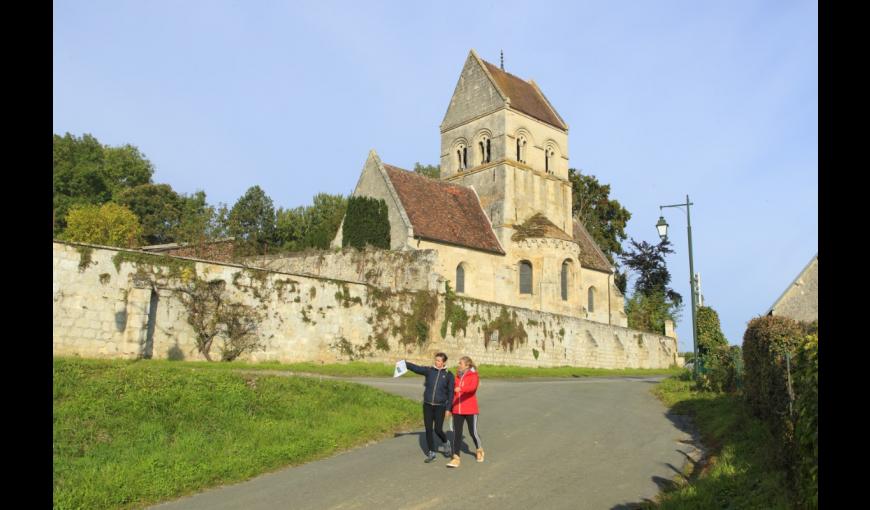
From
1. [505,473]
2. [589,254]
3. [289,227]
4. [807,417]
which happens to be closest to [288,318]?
[505,473]

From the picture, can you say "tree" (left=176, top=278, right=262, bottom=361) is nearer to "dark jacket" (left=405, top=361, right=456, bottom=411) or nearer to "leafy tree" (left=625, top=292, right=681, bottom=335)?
"dark jacket" (left=405, top=361, right=456, bottom=411)

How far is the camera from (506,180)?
43.4 m

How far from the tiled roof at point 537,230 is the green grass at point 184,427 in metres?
27.4

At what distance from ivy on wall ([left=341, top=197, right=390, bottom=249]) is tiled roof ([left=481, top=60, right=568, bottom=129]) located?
13375 millimetres

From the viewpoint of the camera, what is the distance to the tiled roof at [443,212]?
38281 mm

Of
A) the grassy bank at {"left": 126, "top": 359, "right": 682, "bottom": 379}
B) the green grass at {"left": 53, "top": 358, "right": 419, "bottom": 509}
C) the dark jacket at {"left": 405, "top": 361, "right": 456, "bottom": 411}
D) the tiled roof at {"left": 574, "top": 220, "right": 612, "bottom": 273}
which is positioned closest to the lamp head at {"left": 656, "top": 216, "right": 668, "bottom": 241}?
the grassy bank at {"left": 126, "top": 359, "right": 682, "bottom": 379}

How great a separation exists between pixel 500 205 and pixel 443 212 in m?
4.55

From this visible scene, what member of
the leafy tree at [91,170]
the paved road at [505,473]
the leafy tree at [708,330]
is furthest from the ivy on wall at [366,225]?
the leafy tree at [91,170]

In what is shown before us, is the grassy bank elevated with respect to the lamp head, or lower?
lower

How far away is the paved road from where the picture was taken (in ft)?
27.4

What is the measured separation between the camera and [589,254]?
51.0 metres

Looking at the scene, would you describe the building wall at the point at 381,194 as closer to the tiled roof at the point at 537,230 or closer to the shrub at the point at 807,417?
the tiled roof at the point at 537,230
